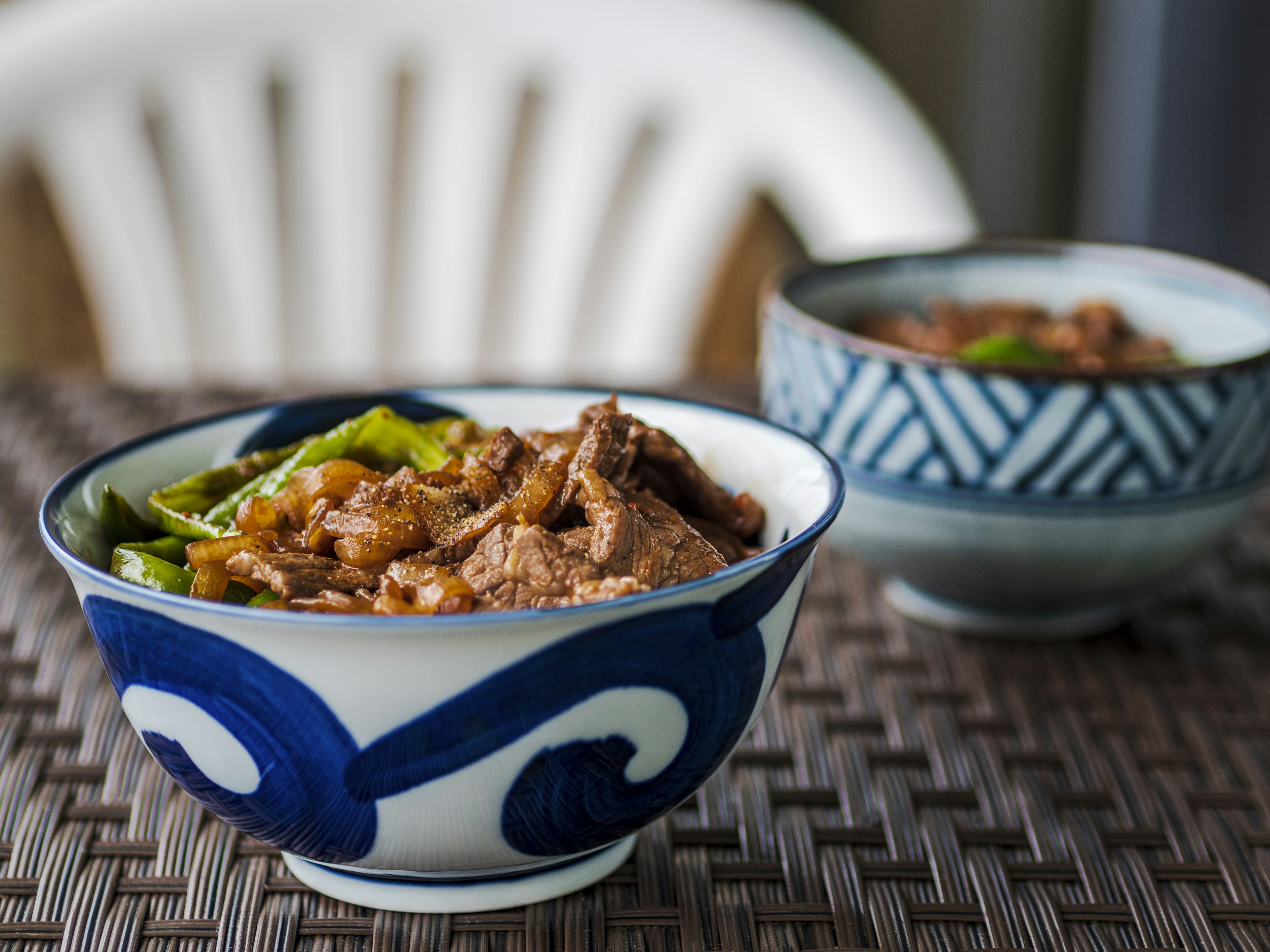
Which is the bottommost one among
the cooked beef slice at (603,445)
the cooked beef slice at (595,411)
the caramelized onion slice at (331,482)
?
the caramelized onion slice at (331,482)

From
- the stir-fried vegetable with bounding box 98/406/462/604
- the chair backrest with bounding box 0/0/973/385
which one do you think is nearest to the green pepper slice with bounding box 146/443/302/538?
the stir-fried vegetable with bounding box 98/406/462/604

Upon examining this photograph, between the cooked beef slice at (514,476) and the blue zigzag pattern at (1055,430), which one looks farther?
the blue zigzag pattern at (1055,430)

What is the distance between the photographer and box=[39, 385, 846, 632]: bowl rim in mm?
702

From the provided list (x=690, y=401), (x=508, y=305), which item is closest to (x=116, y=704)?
(x=690, y=401)

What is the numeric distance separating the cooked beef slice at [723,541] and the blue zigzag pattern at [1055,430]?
30 cm

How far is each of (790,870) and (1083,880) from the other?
21 cm

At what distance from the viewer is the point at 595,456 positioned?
94 cm

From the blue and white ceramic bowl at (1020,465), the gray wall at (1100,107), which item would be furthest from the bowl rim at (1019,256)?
the gray wall at (1100,107)

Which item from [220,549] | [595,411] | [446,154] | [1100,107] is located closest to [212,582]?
[220,549]

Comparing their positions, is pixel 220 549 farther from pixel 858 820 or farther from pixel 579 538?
pixel 858 820

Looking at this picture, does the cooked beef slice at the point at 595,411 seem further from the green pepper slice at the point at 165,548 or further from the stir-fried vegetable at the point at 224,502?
the green pepper slice at the point at 165,548

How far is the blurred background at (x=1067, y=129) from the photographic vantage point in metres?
3.22

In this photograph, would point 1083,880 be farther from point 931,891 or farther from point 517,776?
point 517,776

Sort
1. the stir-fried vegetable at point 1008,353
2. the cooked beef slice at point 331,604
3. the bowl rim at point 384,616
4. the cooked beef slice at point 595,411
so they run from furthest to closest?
the stir-fried vegetable at point 1008,353 → the cooked beef slice at point 595,411 → the cooked beef slice at point 331,604 → the bowl rim at point 384,616
